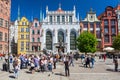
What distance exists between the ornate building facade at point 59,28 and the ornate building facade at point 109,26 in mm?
7696

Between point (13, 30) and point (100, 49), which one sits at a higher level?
point (13, 30)

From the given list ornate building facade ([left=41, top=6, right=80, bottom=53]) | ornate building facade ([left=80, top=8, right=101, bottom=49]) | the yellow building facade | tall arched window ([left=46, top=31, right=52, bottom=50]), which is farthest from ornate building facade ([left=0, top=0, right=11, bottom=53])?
ornate building facade ([left=80, top=8, right=101, bottom=49])

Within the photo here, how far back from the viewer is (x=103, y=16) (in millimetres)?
73375

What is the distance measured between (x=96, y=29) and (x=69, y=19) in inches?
335

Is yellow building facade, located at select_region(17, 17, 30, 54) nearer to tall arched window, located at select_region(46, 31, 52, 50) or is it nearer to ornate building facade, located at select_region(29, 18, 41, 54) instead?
ornate building facade, located at select_region(29, 18, 41, 54)

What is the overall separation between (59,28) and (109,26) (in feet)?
48.1

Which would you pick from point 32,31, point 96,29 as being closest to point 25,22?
point 32,31

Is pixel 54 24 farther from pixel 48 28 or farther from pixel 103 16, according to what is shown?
pixel 103 16

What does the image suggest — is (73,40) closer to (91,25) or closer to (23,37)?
(91,25)

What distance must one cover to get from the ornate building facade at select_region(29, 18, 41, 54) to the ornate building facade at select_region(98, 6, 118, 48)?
1917 cm

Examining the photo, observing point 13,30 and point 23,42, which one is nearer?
point 23,42

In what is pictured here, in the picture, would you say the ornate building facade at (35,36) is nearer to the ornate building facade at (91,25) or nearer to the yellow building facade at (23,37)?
the yellow building facade at (23,37)

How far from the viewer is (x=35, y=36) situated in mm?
75375

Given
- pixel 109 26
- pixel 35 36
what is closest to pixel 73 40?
pixel 109 26
